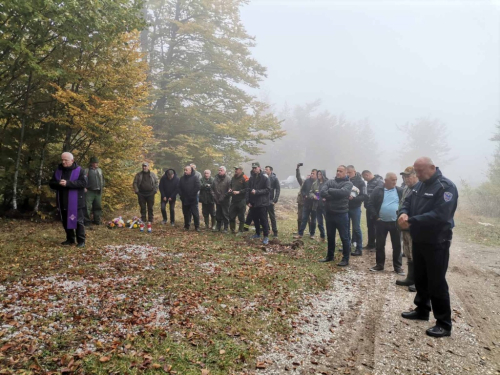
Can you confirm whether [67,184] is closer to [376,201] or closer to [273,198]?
[273,198]

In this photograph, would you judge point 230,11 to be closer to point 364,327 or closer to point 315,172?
point 315,172

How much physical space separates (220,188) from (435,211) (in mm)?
7467

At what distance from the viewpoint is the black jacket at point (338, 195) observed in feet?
25.3

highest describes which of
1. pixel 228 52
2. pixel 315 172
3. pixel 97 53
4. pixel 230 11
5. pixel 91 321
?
pixel 230 11

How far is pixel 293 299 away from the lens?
5512mm

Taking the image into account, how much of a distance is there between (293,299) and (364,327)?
51.1 inches

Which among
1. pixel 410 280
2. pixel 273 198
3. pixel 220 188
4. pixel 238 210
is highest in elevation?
pixel 220 188

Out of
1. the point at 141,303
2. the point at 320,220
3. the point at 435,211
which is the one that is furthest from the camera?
the point at 320,220

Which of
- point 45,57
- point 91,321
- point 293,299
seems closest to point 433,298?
point 293,299

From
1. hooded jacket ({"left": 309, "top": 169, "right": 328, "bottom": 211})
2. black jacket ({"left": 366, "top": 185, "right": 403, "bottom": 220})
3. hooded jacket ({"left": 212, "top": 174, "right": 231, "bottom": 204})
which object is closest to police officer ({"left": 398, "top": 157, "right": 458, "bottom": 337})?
black jacket ({"left": 366, "top": 185, "right": 403, "bottom": 220})

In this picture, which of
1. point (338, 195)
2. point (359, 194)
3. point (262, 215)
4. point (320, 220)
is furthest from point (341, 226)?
point (320, 220)

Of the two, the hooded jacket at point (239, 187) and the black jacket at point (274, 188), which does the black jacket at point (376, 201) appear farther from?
the hooded jacket at point (239, 187)

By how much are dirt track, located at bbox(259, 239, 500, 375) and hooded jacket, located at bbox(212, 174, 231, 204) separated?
5277 millimetres

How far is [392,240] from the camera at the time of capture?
736 cm
